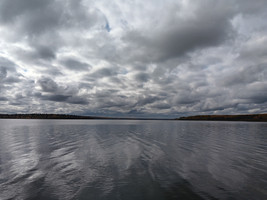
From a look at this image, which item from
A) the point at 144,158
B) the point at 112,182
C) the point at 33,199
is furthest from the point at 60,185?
the point at 144,158

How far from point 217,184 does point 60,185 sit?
38.2ft

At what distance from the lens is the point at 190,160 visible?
17.4 meters

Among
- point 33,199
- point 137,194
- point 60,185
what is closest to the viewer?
point 33,199

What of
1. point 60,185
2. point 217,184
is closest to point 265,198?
point 217,184

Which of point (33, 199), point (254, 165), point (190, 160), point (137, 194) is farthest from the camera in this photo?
point (190, 160)

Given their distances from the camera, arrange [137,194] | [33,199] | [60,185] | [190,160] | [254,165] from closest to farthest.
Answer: [33,199]
[137,194]
[60,185]
[254,165]
[190,160]

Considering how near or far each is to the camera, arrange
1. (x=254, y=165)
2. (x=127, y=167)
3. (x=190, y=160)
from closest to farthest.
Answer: (x=127, y=167) < (x=254, y=165) < (x=190, y=160)

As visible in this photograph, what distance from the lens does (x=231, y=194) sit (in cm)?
968

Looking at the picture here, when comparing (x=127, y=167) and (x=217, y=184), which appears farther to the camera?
(x=127, y=167)

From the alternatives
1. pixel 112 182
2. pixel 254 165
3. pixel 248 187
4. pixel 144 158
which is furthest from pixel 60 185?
pixel 254 165

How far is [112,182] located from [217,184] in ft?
26.1

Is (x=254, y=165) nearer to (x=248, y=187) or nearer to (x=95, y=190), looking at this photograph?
(x=248, y=187)

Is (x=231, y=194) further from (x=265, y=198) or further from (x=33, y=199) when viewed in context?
(x=33, y=199)

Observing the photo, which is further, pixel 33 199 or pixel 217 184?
pixel 217 184
